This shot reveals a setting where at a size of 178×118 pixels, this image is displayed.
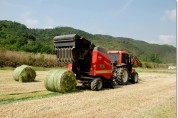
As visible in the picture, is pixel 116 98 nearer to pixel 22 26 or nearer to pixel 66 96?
pixel 66 96

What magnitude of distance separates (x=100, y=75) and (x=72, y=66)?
4.90 feet

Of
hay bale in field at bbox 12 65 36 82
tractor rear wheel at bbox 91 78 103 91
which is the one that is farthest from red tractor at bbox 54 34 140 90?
hay bale in field at bbox 12 65 36 82

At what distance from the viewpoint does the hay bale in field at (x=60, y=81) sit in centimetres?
1178

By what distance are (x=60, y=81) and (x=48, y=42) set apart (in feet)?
244

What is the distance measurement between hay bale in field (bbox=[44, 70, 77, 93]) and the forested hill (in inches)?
570

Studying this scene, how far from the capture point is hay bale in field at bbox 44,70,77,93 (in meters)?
11.8

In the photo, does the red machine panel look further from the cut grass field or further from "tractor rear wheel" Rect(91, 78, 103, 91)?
the cut grass field

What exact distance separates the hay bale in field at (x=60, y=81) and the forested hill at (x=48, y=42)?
47.5ft

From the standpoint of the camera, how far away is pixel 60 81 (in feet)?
38.4

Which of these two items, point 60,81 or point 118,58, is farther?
point 118,58

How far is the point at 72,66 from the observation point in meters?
13.9

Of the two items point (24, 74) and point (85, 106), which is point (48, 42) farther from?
point (85, 106)

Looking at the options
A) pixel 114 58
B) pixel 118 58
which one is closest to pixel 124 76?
pixel 118 58

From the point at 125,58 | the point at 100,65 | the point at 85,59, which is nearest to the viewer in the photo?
the point at 85,59
